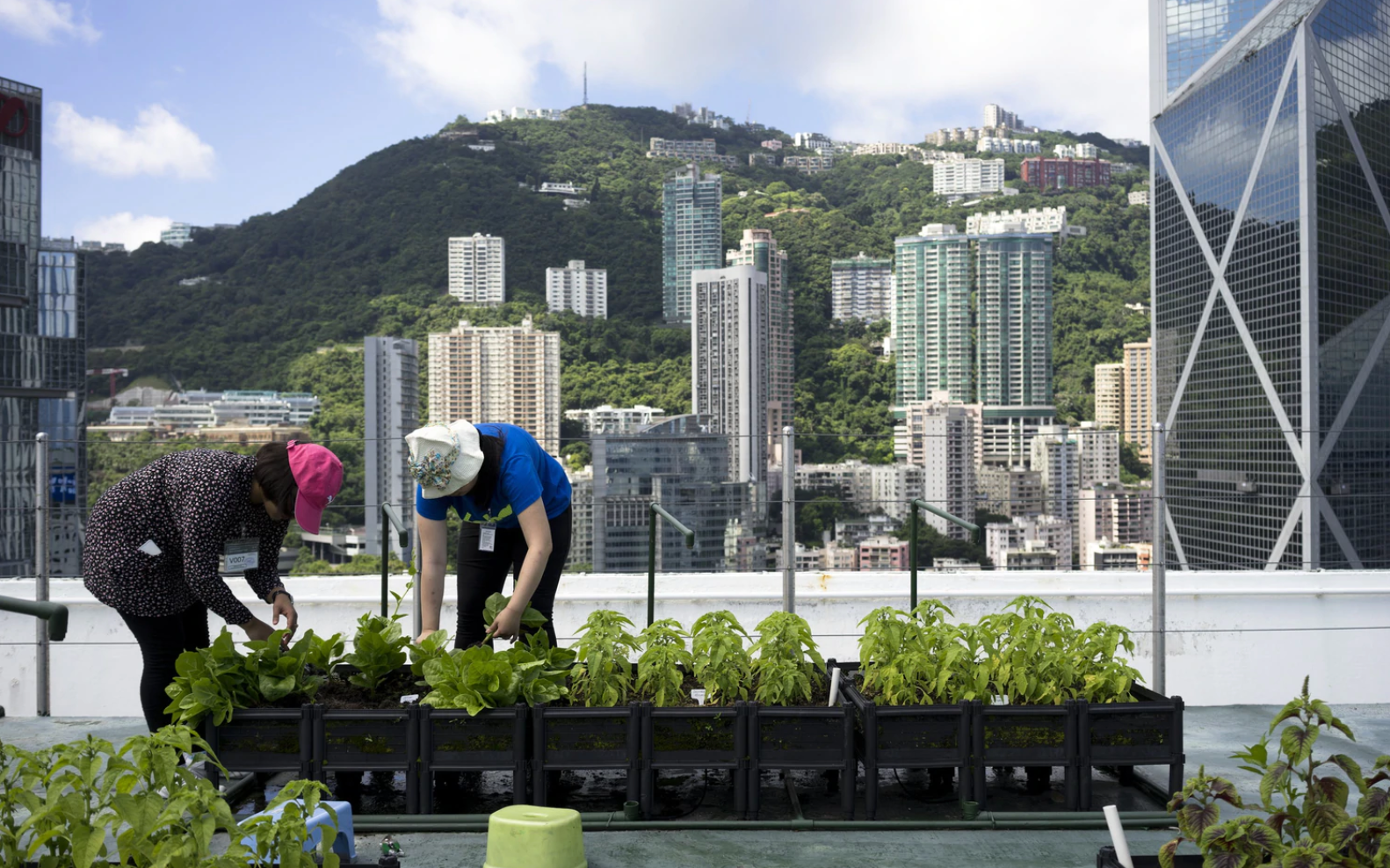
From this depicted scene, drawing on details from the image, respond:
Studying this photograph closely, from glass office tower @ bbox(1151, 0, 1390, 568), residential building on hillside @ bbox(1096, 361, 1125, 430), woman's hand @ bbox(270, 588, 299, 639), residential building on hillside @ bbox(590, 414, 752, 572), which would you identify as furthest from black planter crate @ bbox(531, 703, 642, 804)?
glass office tower @ bbox(1151, 0, 1390, 568)

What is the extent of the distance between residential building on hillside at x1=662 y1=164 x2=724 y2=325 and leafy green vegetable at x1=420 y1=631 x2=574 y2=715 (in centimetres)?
4604

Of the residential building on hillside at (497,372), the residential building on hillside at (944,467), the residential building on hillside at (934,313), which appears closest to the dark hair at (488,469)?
the residential building on hillside at (944,467)

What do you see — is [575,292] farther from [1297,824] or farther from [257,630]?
[1297,824]

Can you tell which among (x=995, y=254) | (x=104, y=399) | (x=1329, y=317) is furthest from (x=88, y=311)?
(x=1329, y=317)

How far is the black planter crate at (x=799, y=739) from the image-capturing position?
2203 mm

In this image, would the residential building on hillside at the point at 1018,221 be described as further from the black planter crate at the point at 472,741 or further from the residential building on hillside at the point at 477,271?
the black planter crate at the point at 472,741

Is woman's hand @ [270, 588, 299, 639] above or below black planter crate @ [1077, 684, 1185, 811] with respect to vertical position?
above

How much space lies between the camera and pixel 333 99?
60.6 metres

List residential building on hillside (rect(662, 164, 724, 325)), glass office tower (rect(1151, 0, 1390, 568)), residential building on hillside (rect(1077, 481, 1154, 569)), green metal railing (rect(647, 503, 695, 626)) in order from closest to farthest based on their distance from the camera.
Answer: green metal railing (rect(647, 503, 695, 626)) < residential building on hillside (rect(1077, 481, 1154, 569)) < residential building on hillside (rect(662, 164, 724, 325)) < glass office tower (rect(1151, 0, 1390, 568))

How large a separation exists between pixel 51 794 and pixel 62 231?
188 ft

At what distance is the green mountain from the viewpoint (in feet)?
137

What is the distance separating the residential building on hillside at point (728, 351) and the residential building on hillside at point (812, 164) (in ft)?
32.6

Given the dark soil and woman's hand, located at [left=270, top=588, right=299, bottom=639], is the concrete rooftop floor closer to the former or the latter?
the dark soil

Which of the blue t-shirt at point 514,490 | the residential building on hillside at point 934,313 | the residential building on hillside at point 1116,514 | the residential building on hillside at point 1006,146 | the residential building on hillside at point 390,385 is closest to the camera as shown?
the blue t-shirt at point 514,490
